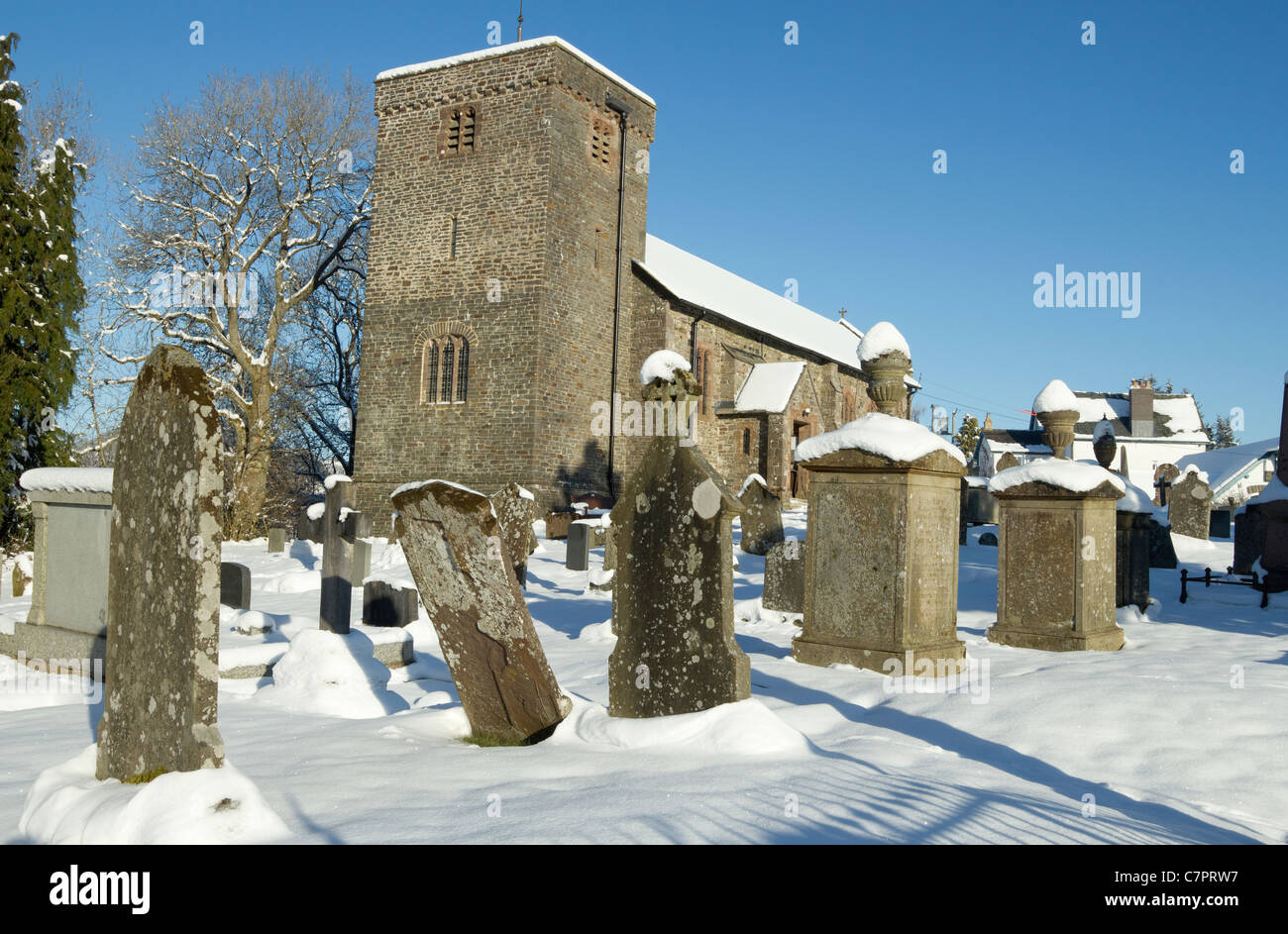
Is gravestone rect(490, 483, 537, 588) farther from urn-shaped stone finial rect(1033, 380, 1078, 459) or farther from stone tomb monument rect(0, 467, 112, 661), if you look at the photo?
urn-shaped stone finial rect(1033, 380, 1078, 459)

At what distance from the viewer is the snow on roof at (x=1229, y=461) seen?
41.9 meters

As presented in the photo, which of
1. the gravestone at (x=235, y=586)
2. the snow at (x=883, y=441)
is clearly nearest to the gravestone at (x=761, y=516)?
the gravestone at (x=235, y=586)

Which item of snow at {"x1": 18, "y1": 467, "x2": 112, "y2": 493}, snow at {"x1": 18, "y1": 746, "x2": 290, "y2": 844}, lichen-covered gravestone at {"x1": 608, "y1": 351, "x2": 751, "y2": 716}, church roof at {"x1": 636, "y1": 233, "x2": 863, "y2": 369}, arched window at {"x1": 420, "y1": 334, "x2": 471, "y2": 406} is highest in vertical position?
church roof at {"x1": 636, "y1": 233, "x2": 863, "y2": 369}

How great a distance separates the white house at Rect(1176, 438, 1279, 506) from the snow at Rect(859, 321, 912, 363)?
38.1 m

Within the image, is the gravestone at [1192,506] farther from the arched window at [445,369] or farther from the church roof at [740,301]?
the arched window at [445,369]

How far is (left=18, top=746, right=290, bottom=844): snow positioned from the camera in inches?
125

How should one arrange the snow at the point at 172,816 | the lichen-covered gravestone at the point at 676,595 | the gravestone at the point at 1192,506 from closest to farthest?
the snow at the point at 172,816
the lichen-covered gravestone at the point at 676,595
the gravestone at the point at 1192,506

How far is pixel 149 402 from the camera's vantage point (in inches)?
158

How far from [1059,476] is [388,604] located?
20.1ft

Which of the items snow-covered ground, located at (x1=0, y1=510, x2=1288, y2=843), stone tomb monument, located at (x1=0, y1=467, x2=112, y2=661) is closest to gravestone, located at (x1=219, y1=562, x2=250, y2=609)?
stone tomb monument, located at (x1=0, y1=467, x2=112, y2=661)

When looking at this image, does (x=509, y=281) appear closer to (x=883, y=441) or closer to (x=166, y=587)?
(x=883, y=441)

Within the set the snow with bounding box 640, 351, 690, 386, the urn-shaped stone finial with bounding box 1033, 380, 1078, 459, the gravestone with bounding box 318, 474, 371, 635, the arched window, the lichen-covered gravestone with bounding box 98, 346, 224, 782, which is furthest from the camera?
the arched window

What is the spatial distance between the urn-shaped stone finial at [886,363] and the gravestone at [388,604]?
4660mm
